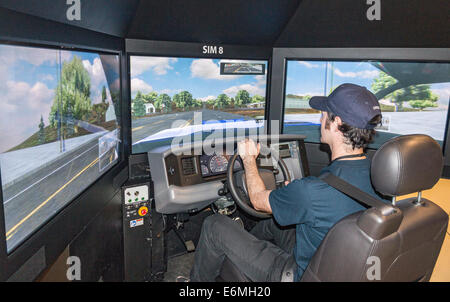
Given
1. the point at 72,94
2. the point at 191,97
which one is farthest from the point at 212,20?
the point at 72,94

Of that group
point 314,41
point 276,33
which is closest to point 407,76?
point 314,41

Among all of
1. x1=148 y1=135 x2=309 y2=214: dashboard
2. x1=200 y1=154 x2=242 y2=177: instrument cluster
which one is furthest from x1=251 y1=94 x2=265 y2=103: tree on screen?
x1=200 y1=154 x2=242 y2=177: instrument cluster

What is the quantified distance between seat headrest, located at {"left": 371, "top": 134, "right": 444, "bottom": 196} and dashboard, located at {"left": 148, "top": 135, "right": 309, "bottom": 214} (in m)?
0.95

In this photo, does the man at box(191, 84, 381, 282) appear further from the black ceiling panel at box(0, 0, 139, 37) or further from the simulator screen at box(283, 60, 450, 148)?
the simulator screen at box(283, 60, 450, 148)

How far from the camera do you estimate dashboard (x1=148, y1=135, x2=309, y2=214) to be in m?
2.00

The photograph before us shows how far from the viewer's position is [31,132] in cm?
127

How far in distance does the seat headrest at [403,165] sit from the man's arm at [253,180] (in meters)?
0.59

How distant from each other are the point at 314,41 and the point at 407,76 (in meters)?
0.81

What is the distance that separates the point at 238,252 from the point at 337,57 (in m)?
1.98

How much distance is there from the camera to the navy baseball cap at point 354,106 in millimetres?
1464

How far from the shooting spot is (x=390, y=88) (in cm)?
287

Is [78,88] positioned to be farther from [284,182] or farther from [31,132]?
[284,182]

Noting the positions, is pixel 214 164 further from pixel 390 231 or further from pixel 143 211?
pixel 390 231
